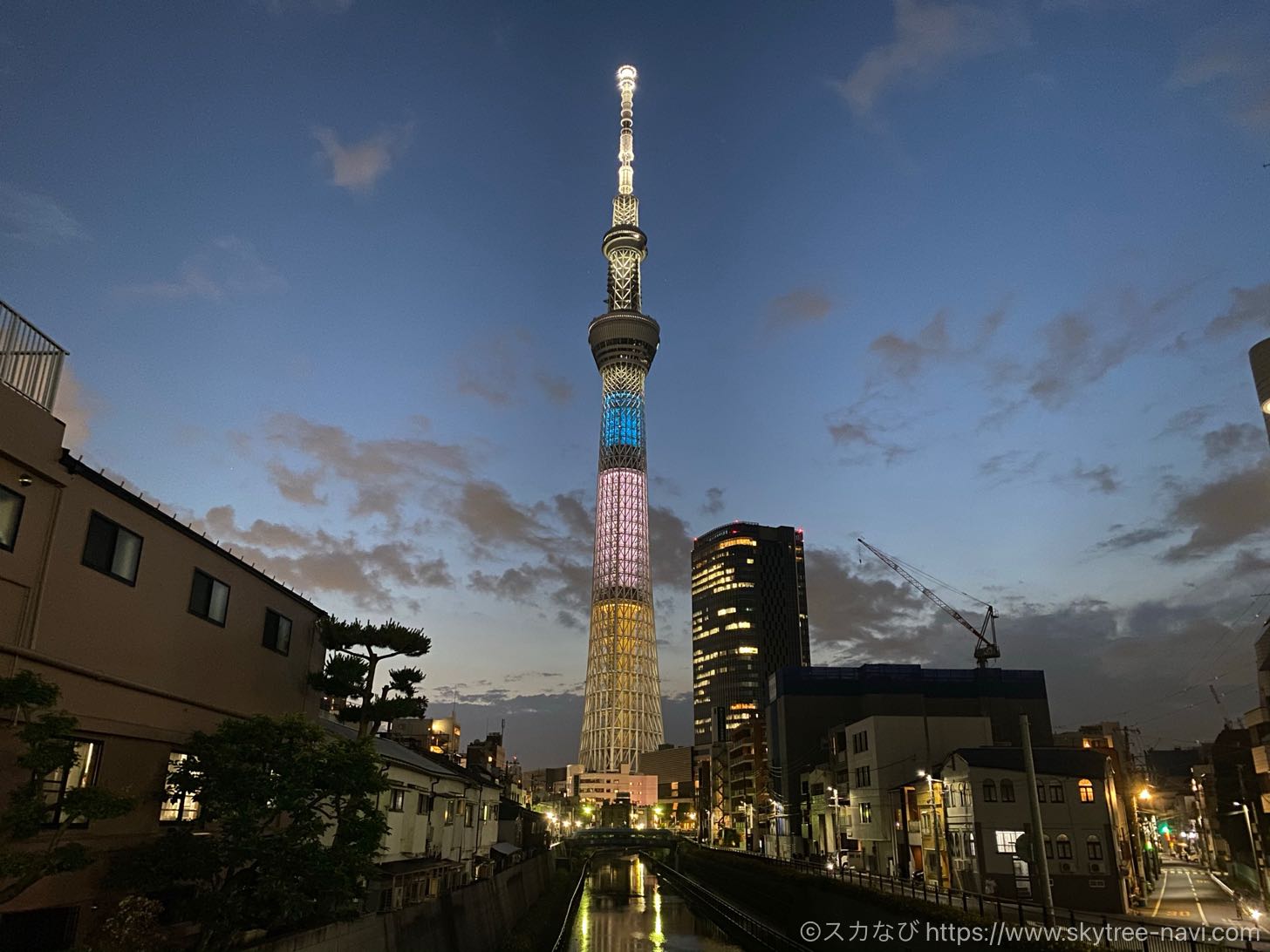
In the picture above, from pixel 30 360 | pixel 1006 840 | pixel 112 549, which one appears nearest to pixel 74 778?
pixel 112 549

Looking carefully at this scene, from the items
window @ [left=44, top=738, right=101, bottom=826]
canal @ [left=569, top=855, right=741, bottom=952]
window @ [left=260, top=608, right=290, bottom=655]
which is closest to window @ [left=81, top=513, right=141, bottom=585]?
window @ [left=44, top=738, right=101, bottom=826]

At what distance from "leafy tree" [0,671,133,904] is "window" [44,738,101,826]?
1197 mm

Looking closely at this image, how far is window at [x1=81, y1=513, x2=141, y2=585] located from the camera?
55.1 ft

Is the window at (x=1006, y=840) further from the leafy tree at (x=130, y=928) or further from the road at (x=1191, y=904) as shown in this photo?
the leafy tree at (x=130, y=928)

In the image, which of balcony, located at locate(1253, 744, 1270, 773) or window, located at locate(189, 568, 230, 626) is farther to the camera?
balcony, located at locate(1253, 744, 1270, 773)

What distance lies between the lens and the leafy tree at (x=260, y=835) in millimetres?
16703

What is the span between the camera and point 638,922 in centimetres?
5531

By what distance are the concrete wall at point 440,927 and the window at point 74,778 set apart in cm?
449

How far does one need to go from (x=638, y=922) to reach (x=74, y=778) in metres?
47.0

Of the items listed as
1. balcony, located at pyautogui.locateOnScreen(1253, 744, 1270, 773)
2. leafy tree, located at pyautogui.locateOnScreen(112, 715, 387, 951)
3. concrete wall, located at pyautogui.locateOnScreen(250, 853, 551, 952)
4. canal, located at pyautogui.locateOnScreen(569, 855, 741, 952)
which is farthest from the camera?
balcony, located at pyautogui.locateOnScreen(1253, 744, 1270, 773)

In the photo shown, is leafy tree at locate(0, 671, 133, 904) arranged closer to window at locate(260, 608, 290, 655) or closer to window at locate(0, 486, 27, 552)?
window at locate(0, 486, 27, 552)

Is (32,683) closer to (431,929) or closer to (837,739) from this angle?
(431,929)

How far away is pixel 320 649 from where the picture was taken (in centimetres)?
2780

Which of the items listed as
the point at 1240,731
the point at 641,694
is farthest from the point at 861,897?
the point at 641,694
